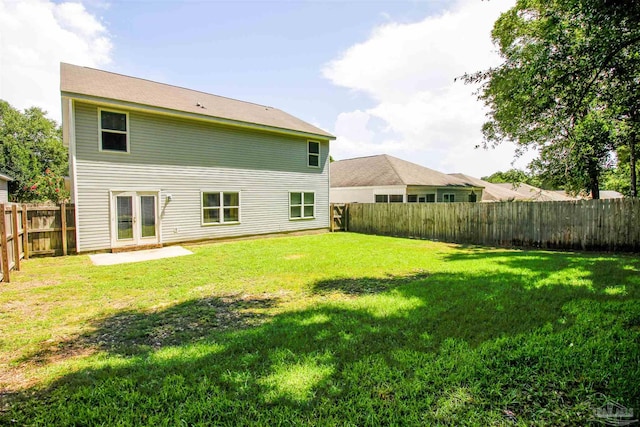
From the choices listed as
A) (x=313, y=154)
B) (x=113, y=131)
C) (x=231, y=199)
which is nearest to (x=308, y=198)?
(x=313, y=154)

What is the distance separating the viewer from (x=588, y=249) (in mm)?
10367

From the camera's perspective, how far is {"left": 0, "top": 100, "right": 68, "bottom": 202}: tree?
32406mm

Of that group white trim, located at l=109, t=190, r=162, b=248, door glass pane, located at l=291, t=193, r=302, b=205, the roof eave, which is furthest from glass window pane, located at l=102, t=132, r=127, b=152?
door glass pane, located at l=291, t=193, r=302, b=205

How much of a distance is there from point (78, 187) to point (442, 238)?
13562mm

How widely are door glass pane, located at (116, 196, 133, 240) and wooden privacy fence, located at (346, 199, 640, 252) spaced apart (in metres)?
10.9

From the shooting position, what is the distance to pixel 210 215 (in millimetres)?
12969

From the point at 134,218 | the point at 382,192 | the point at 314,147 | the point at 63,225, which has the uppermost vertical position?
the point at 314,147

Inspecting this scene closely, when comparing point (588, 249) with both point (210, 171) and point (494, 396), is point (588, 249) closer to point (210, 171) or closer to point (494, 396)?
point (494, 396)

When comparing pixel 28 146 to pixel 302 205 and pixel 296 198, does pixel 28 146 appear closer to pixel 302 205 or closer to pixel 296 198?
pixel 296 198

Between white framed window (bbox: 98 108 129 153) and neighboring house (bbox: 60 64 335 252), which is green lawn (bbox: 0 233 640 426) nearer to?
neighboring house (bbox: 60 64 335 252)

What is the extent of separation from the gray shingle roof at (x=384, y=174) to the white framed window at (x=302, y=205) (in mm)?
5826

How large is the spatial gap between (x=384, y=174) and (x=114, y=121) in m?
15.3

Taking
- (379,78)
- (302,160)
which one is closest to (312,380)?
(302,160)

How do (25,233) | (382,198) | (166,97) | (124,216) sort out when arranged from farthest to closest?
(382,198) < (166,97) < (124,216) < (25,233)
